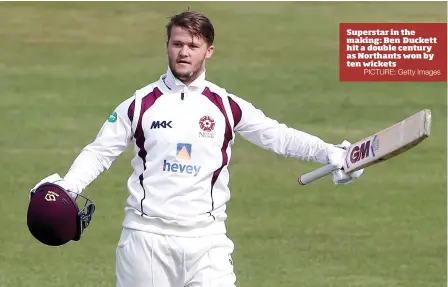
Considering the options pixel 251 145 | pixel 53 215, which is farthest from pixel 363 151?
pixel 251 145

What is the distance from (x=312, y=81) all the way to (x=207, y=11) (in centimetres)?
271

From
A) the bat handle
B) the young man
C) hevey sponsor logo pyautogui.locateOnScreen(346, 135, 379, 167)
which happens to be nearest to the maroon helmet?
the young man

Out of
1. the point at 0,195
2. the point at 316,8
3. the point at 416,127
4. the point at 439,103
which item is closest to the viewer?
the point at 416,127

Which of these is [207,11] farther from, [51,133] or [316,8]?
[51,133]

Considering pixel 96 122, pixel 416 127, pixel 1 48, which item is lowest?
pixel 416 127

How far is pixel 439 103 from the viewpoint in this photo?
60.9ft

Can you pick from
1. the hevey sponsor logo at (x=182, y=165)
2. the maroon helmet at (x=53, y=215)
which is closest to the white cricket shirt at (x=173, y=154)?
the hevey sponsor logo at (x=182, y=165)

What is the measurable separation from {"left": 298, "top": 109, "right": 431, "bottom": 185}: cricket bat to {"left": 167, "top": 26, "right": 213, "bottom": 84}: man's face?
40.6 inches

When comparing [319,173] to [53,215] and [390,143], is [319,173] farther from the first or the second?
[53,215]

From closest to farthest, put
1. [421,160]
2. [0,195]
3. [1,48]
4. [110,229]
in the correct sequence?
[110,229] < [0,195] < [421,160] < [1,48]

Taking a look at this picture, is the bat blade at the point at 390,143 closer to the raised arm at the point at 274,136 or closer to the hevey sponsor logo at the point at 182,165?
the raised arm at the point at 274,136

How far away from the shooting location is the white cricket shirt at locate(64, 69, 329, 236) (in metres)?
8.04

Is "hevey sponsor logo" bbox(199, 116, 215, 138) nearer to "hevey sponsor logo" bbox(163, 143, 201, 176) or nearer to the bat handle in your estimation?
"hevey sponsor logo" bbox(163, 143, 201, 176)

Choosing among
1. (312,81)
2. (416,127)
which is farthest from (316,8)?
(416,127)
